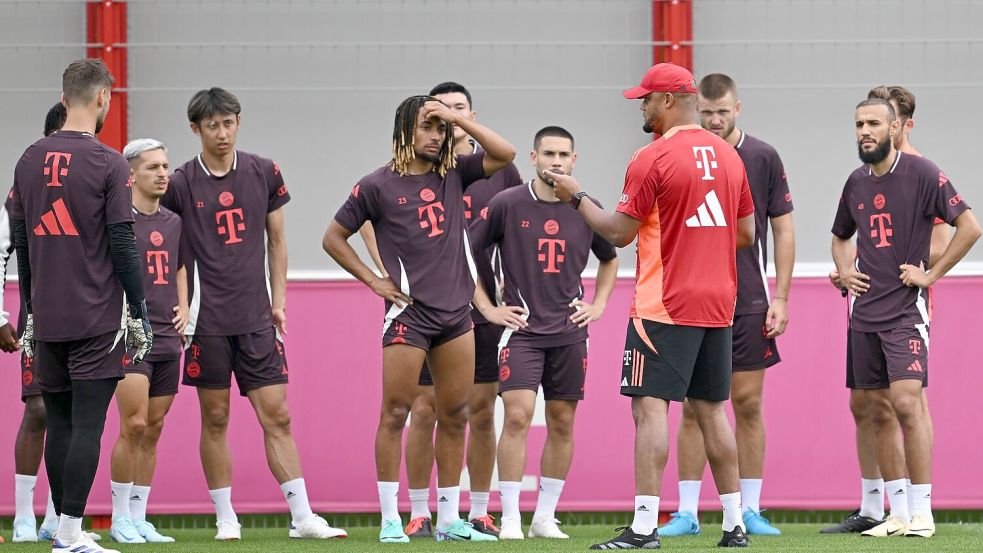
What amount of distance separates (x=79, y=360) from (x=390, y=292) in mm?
1454

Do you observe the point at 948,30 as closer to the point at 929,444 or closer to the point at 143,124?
the point at 929,444

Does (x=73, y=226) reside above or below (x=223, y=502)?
above

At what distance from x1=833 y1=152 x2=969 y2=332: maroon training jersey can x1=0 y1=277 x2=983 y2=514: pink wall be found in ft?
4.31

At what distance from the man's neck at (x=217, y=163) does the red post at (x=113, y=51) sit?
8.23ft

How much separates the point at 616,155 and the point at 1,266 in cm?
487

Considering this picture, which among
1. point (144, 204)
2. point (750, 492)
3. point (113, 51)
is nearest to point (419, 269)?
point (144, 204)

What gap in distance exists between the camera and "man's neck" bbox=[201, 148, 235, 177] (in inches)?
274

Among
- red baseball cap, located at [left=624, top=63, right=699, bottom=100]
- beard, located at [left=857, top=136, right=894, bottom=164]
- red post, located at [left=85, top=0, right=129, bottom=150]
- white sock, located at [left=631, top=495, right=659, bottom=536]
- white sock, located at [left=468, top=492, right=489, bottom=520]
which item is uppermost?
red post, located at [left=85, top=0, right=129, bottom=150]

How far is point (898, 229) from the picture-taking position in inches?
259

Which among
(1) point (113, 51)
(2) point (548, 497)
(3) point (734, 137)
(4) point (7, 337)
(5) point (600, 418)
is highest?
(1) point (113, 51)

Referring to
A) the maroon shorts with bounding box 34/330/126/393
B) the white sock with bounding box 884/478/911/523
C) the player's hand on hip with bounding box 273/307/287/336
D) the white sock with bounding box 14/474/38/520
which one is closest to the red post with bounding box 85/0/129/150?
the player's hand on hip with bounding box 273/307/287/336

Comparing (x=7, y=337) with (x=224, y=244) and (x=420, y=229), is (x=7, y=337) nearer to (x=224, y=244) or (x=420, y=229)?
(x=224, y=244)

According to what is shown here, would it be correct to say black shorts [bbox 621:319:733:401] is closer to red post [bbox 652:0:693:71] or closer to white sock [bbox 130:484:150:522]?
white sock [bbox 130:484:150:522]

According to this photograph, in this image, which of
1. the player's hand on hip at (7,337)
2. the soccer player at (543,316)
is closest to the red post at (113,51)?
the player's hand on hip at (7,337)
